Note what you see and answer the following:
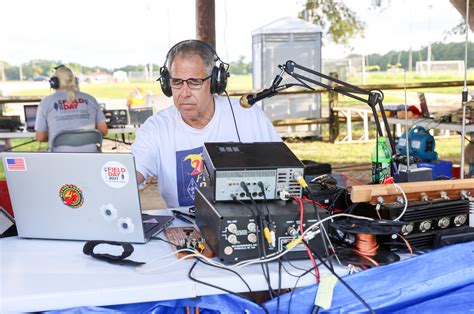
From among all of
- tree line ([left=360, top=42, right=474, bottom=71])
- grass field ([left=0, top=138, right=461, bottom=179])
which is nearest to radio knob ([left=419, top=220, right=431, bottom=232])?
grass field ([left=0, top=138, right=461, bottom=179])

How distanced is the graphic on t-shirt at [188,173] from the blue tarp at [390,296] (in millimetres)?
956

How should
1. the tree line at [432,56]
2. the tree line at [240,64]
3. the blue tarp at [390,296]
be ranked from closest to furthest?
the blue tarp at [390,296] < the tree line at [432,56] < the tree line at [240,64]

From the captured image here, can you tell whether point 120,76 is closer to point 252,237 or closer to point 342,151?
point 342,151

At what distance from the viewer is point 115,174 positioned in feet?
5.12

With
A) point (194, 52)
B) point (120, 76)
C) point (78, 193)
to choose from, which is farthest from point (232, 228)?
point (120, 76)

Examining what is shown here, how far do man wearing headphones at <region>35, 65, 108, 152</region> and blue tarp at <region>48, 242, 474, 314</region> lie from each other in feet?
11.7

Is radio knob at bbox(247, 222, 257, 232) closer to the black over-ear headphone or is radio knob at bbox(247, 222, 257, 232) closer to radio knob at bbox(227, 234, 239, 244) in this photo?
radio knob at bbox(227, 234, 239, 244)

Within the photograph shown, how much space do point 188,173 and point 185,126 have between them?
0.23 meters

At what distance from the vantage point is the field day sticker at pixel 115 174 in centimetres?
155

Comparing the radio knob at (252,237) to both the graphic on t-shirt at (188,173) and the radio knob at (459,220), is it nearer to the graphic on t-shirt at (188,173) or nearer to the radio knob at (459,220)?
the radio knob at (459,220)

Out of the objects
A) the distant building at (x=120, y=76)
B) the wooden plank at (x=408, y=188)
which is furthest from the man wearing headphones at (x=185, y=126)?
the distant building at (x=120, y=76)

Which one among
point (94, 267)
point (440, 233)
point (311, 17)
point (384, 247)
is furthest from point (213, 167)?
point (311, 17)

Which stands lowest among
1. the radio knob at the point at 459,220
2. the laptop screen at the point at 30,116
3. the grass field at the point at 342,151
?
the grass field at the point at 342,151

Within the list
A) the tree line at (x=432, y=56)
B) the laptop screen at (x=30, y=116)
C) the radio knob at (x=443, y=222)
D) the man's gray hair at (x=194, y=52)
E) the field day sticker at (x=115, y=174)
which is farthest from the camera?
the tree line at (x=432, y=56)
